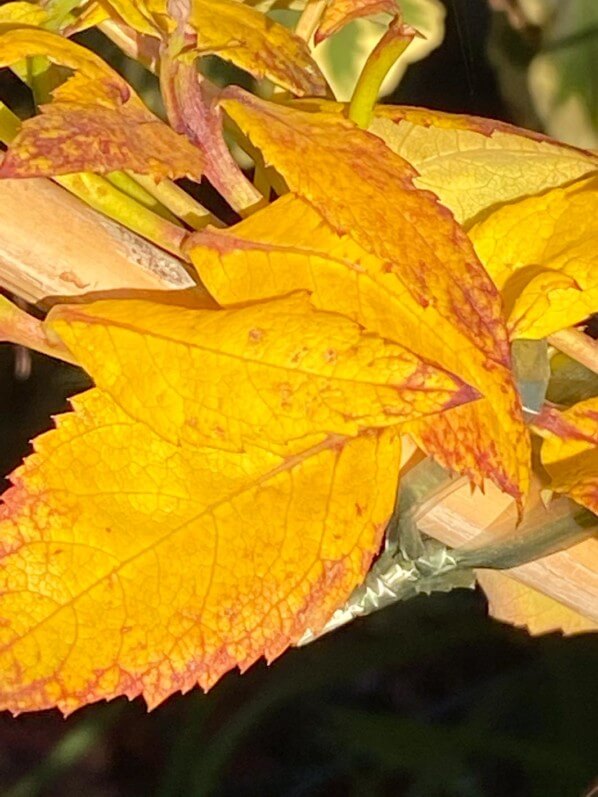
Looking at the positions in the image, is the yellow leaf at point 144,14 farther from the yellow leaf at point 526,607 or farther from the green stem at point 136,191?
the yellow leaf at point 526,607

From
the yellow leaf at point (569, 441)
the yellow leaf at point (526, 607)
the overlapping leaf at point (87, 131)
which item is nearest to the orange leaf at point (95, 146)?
the overlapping leaf at point (87, 131)

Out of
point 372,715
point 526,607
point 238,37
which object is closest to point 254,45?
point 238,37

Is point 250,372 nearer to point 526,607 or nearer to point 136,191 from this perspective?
point 136,191

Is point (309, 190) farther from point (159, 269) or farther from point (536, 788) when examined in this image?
point (536, 788)

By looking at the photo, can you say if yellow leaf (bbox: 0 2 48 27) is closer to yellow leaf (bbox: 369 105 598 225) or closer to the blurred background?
yellow leaf (bbox: 369 105 598 225)

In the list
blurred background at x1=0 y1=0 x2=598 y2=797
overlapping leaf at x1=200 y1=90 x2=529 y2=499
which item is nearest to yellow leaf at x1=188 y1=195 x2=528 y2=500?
overlapping leaf at x1=200 y1=90 x2=529 y2=499

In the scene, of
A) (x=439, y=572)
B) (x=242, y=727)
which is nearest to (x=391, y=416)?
(x=439, y=572)

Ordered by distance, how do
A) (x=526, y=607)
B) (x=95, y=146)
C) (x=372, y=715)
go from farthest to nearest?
(x=372, y=715) → (x=526, y=607) → (x=95, y=146)
